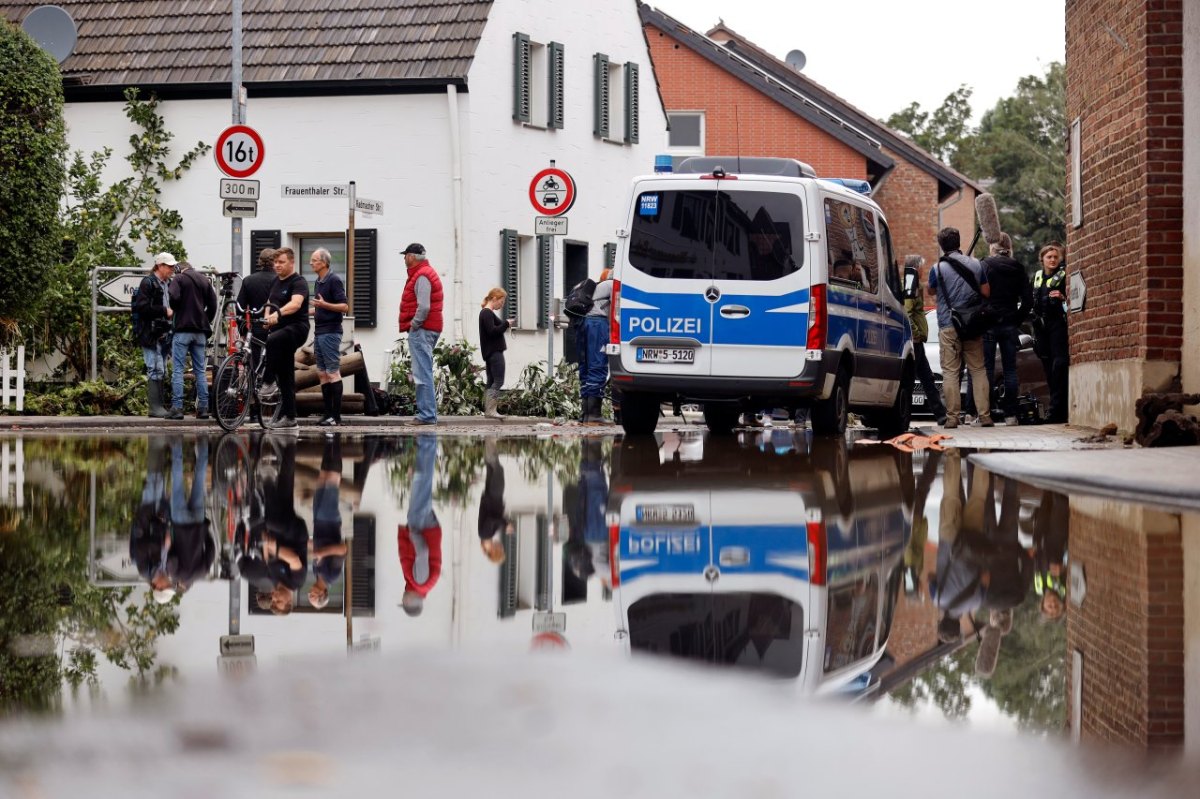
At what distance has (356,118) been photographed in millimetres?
30922

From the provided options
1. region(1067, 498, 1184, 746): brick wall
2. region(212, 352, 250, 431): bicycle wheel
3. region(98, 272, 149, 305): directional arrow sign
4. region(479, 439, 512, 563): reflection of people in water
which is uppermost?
region(98, 272, 149, 305): directional arrow sign

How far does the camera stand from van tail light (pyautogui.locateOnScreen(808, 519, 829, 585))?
741 cm

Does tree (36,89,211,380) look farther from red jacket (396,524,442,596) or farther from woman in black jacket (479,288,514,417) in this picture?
red jacket (396,524,442,596)

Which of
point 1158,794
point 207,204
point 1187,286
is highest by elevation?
point 207,204

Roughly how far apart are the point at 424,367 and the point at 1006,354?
20.5 ft

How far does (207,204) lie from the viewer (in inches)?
1225

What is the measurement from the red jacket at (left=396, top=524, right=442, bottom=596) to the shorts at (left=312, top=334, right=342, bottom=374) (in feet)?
39.9

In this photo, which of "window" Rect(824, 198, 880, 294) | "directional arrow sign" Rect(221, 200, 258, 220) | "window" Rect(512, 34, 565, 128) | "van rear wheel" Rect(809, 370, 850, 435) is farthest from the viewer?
"window" Rect(512, 34, 565, 128)

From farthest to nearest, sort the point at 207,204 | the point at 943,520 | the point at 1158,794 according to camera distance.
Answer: the point at 207,204, the point at 943,520, the point at 1158,794

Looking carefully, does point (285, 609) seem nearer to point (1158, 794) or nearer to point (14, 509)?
point (1158, 794)

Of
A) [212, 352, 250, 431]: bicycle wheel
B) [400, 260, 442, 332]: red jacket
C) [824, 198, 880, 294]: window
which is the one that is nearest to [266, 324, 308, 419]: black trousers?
[212, 352, 250, 431]: bicycle wheel

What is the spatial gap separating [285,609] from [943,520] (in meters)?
4.26

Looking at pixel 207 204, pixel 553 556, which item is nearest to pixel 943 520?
pixel 553 556

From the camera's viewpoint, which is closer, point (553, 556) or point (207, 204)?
point (553, 556)
